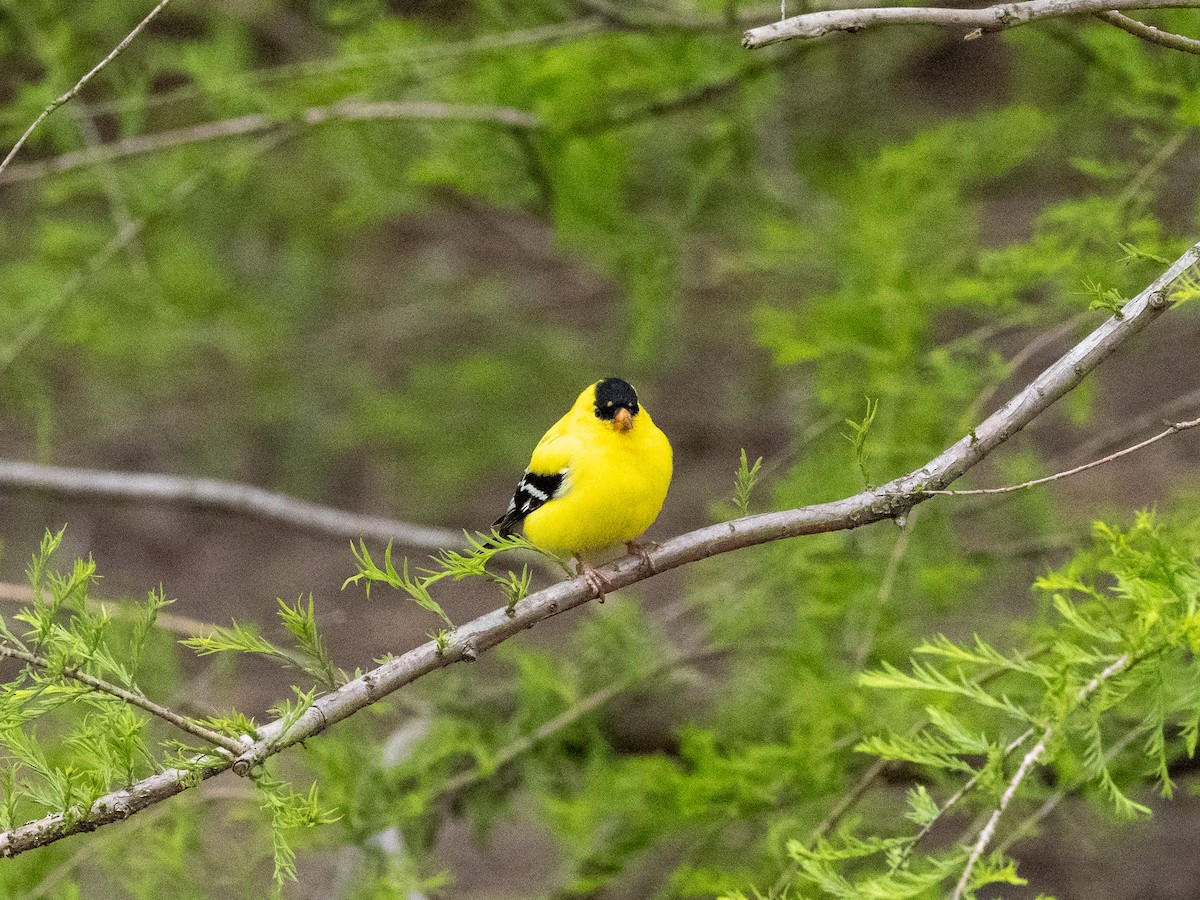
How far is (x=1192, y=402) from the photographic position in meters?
3.66

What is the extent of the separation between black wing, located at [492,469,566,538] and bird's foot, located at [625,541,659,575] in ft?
0.83

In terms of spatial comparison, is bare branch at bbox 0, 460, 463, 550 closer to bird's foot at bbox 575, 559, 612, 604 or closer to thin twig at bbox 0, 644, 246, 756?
bird's foot at bbox 575, 559, 612, 604

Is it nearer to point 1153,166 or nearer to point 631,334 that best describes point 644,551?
point 1153,166

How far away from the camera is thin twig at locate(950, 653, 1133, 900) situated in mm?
1787

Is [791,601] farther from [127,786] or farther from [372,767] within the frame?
[127,786]

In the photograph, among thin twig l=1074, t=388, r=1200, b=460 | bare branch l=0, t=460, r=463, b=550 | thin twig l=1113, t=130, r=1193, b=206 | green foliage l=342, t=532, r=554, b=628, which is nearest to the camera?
green foliage l=342, t=532, r=554, b=628

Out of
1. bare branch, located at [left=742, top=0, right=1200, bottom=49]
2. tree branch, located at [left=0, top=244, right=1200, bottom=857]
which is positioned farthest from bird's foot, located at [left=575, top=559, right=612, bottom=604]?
bare branch, located at [left=742, top=0, right=1200, bottom=49]

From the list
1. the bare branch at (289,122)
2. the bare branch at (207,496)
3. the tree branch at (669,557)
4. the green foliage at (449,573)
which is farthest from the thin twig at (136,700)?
the bare branch at (207,496)

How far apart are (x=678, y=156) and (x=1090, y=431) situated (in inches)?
161

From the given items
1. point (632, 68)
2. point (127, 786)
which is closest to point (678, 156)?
point (632, 68)

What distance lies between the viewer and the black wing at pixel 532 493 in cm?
324

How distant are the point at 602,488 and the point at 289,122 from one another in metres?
2.41

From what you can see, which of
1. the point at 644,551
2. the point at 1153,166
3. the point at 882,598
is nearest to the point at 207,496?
the point at 882,598

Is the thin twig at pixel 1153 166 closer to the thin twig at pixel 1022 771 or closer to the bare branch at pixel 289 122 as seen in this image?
the thin twig at pixel 1022 771
